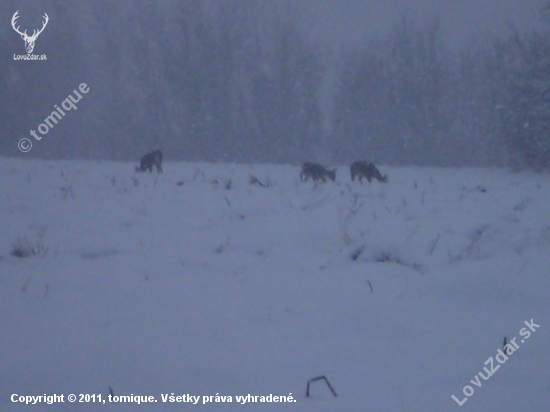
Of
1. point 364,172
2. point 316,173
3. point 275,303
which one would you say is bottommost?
point 275,303

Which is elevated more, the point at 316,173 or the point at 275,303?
the point at 316,173

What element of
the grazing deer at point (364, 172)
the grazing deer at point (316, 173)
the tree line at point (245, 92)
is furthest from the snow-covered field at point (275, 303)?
the tree line at point (245, 92)

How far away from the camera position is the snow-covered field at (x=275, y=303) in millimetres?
2609

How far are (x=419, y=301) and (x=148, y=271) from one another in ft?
6.98

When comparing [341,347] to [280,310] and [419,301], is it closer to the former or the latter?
[280,310]

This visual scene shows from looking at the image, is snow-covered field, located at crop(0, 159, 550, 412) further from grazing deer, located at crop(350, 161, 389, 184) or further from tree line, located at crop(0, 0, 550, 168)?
tree line, located at crop(0, 0, 550, 168)

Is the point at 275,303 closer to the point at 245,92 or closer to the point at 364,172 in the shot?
the point at 364,172

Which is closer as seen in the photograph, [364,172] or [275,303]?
[275,303]

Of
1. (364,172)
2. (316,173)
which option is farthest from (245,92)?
(316,173)

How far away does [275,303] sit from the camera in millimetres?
3469

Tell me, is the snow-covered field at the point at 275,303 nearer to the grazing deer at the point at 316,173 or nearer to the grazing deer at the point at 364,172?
the grazing deer at the point at 316,173

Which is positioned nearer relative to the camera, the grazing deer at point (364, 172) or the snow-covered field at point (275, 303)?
the snow-covered field at point (275, 303)

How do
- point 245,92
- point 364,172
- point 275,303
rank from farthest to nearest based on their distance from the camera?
1. point 245,92
2. point 364,172
3. point 275,303

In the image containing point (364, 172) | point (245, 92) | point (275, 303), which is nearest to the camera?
point (275, 303)
